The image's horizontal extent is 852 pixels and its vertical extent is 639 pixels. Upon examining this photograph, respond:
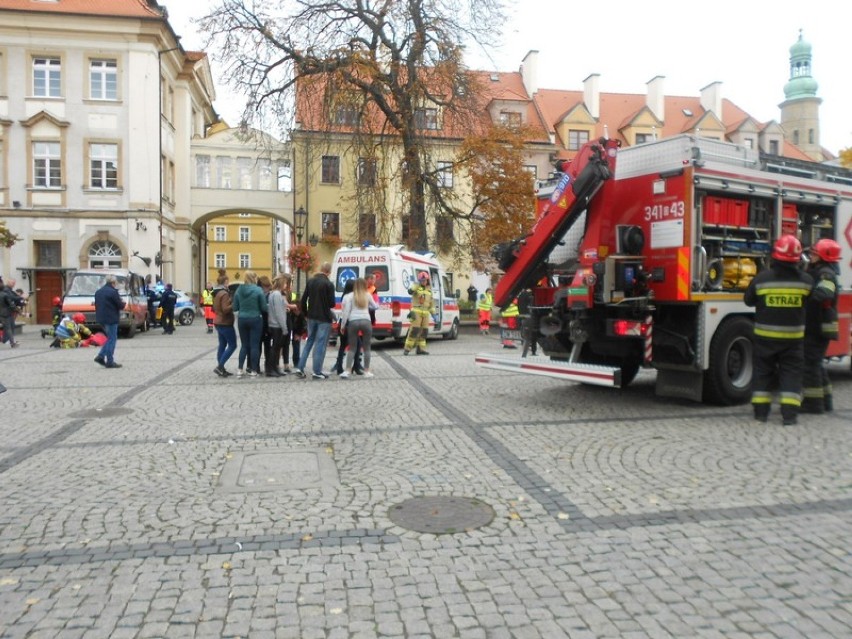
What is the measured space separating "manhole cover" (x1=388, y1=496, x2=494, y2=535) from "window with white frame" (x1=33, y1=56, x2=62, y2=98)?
35.0m

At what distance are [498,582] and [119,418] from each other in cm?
583

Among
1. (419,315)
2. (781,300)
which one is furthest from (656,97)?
(781,300)

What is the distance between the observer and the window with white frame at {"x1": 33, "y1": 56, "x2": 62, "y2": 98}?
33281mm

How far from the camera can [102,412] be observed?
8.44 meters

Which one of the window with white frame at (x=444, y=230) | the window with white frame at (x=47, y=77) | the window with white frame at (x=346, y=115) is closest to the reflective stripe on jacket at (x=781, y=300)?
the window with white frame at (x=346, y=115)

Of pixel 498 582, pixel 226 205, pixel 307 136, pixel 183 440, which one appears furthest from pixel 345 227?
pixel 498 582

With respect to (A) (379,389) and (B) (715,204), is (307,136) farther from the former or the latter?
(B) (715,204)

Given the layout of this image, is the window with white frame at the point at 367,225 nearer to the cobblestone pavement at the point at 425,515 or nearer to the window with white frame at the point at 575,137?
the cobblestone pavement at the point at 425,515

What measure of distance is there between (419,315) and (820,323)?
29.8 feet

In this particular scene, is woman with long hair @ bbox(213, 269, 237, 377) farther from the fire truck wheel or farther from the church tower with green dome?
the church tower with green dome

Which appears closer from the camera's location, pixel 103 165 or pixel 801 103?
pixel 103 165

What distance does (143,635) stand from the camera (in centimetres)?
308

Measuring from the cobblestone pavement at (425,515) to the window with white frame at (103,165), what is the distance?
28064mm

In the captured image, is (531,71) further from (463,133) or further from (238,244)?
(238,244)
